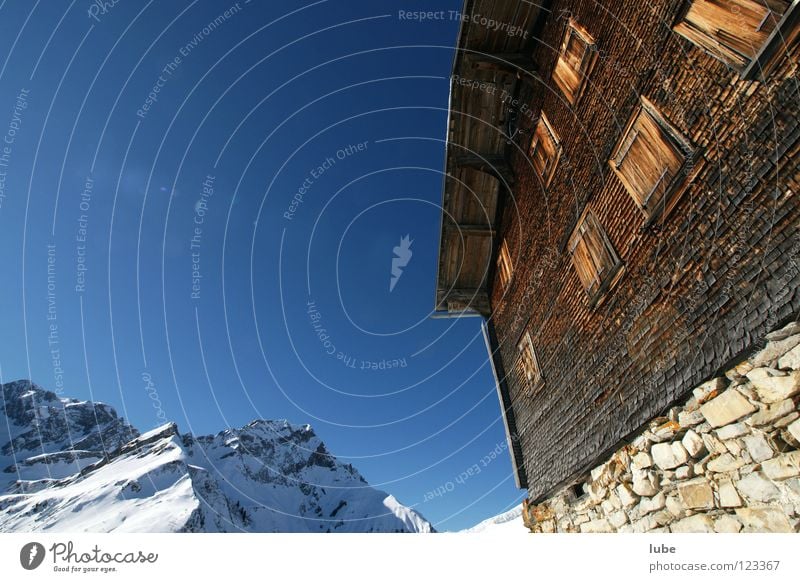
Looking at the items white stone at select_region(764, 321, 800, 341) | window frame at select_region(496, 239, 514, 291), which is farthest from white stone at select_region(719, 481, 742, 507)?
window frame at select_region(496, 239, 514, 291)

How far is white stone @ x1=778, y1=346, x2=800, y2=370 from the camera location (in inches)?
137

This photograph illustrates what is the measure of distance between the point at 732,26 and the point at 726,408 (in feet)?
13.8

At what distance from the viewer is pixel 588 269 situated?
22.9 ft

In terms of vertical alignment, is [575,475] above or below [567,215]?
below

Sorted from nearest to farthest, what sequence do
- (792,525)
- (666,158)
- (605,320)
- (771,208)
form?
(792,525)
(771,208)
(666,158)
(605,320)

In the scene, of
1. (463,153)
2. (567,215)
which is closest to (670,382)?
(567,215)

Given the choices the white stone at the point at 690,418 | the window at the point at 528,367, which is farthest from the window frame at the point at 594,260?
the window at the point at 528,367

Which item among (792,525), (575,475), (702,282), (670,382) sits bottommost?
(792,525)

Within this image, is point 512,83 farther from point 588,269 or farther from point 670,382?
point 670,382

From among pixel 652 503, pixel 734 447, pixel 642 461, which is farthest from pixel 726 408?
pixel 652 503

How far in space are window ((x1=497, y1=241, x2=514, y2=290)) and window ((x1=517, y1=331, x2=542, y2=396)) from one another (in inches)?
72.5

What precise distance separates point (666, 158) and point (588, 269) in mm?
2383

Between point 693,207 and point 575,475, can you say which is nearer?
point 693,207

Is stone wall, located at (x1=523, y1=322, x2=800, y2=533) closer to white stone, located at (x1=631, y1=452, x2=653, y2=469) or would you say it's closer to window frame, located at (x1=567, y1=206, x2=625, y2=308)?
white stone, located at (x1=631, y1=452, x2=653, y2=469)
